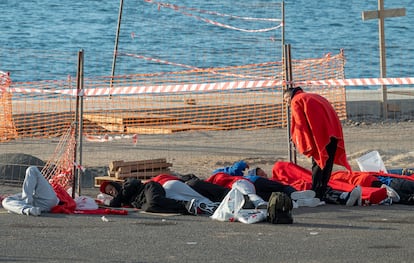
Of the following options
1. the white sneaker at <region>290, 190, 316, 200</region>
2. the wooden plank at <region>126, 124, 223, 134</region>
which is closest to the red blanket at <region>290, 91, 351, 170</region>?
the white sneaker at <region>290, 190, 316, 200</region>

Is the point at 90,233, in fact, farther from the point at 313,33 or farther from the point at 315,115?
the point at 313,33

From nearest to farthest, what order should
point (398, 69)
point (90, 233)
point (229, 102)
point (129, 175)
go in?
point (90, 233) → point (129, 175) → point (229, 102) → point (398, 69)

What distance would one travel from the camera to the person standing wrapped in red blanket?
459 inches

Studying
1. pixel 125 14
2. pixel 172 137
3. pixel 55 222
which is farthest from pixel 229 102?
pixel 125 14

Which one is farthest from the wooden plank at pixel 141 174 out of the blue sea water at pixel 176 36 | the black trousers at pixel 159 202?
the blue sea water at pixel 176 36

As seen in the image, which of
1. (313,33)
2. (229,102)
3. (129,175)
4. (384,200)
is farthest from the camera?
(313,33)

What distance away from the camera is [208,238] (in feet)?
30.9

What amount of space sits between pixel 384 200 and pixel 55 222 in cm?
381

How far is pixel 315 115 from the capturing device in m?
11.7

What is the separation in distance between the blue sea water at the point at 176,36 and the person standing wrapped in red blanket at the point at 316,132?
19237mm

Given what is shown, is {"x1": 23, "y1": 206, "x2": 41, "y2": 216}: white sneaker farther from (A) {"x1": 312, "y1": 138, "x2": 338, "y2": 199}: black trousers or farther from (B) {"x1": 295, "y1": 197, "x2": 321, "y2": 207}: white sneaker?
(A) {"x1": 312, "y1": 138, "x2": 338, "y2": 199}: black trousers

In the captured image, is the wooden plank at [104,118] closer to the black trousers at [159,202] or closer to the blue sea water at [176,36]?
the black trousers at [159,202]

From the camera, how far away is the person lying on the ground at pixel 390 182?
11.7 m

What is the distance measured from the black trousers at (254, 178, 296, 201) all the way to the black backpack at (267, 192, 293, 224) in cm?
131
